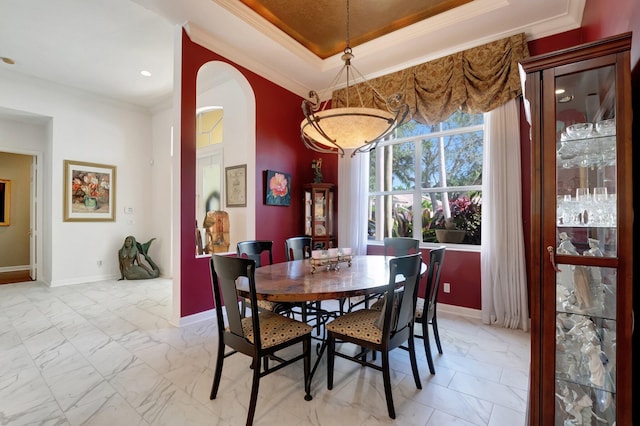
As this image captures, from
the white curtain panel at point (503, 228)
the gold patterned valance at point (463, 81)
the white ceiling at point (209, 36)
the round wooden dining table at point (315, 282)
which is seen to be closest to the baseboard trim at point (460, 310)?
the white curtain panel at point (503, 228)

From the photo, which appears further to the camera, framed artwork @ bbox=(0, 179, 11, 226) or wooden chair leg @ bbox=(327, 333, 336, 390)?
framed artwork @ bbox=(0, 179, 11, 226)

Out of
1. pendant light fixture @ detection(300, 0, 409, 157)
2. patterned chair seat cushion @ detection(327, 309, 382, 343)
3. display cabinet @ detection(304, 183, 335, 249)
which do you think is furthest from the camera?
display cabinet @ detection(304, 183, 335, 249)

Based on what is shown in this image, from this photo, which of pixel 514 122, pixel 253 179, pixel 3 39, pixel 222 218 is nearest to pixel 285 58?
pixel 253 179

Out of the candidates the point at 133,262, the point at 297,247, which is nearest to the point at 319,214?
the point at 297,247

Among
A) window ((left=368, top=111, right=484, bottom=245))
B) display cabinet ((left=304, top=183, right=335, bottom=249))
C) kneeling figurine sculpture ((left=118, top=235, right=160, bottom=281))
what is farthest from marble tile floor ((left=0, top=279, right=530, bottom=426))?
kneeling figurine sculpture ((left=118, top=235, right=160, bottom=281))

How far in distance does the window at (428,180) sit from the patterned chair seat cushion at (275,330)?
254 cm

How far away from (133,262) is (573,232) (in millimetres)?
6466

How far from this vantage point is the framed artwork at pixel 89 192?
5125mm

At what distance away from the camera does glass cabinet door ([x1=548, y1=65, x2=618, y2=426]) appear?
4.33 ft

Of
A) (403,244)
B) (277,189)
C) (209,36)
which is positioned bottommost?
(403,244)

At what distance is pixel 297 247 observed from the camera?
3230 mm

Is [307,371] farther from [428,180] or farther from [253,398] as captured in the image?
[428,180]

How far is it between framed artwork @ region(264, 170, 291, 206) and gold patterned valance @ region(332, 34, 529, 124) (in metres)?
1.63

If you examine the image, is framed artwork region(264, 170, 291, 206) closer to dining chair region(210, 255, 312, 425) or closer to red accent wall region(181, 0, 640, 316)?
red accent wall region(181, 0, 640, 316)
